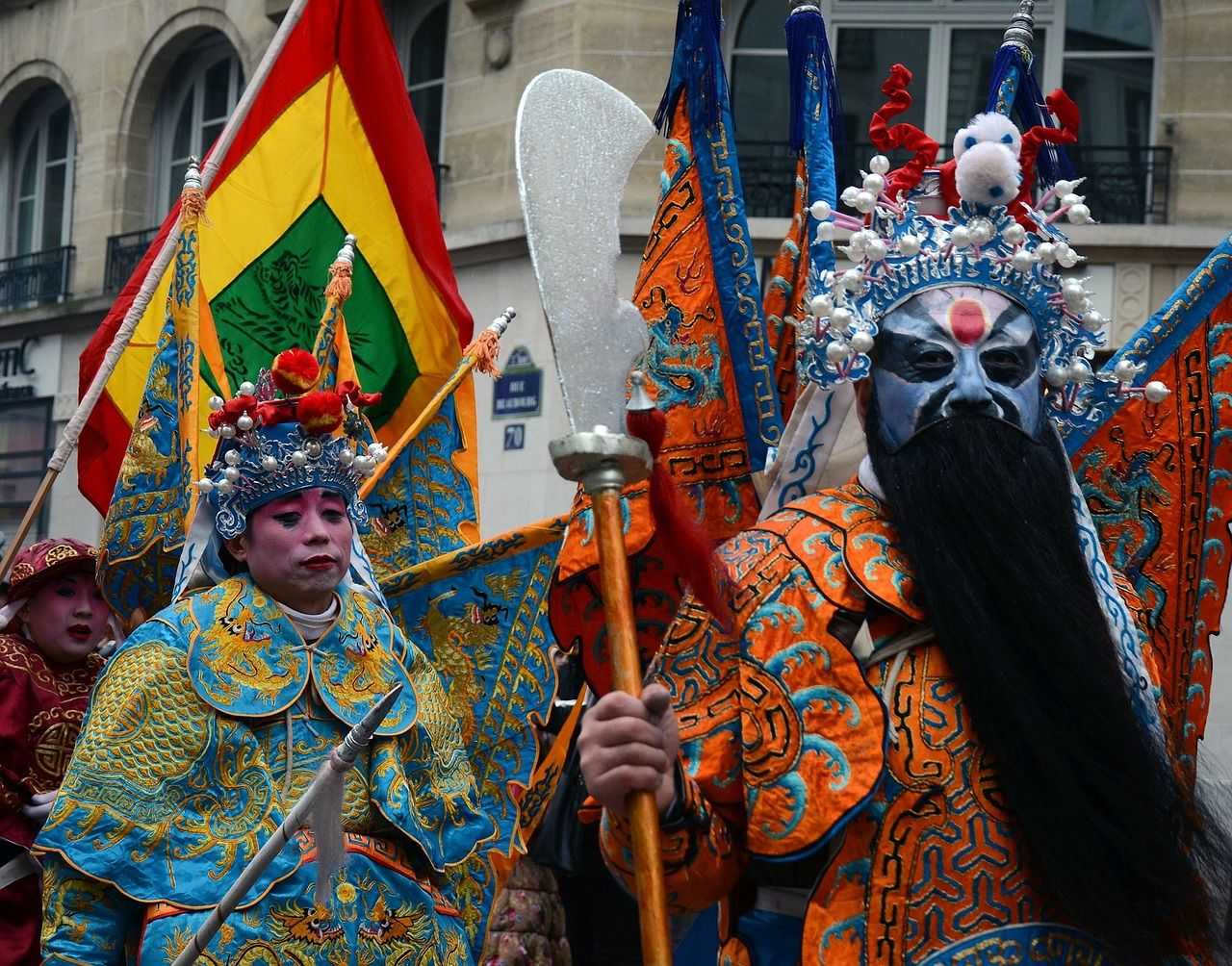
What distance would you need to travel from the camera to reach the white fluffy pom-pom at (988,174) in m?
3.18

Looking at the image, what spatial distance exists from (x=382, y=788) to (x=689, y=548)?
1981 millimetres

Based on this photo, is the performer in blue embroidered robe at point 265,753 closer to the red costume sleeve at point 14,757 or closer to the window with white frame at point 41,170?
the red costume sleeve at point 14,757

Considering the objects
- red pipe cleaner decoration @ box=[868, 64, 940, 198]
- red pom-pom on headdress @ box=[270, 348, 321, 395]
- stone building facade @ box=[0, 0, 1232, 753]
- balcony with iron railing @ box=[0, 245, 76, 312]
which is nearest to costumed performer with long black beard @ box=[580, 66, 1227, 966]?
red pipe cleaner decoration @ box=[868, 64, 940, 198]

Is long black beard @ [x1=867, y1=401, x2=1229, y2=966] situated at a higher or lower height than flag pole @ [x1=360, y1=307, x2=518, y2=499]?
lower

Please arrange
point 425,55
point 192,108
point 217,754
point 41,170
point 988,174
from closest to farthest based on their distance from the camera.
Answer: point 988,174 < point 217,754 < point 425,55 < point 192,108 < point 41,170

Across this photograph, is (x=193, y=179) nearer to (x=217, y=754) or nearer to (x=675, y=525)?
(x=217, y=754)

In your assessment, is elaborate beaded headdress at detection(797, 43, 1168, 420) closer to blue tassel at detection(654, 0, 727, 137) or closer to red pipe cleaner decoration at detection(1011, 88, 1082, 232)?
red pipe cleaner decoration at detection(1011, 88, 1082, 232)

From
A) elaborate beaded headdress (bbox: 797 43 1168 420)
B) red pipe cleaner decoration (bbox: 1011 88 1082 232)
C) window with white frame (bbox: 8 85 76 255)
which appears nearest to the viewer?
elaborate beaded headdress (bbox: 797 43 1168 420)

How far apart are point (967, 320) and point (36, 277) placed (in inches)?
614

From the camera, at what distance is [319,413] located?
15.9ft

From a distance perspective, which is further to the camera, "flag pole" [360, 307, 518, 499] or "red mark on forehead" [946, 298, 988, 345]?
"flag pole" [360, 307, 518, 499]

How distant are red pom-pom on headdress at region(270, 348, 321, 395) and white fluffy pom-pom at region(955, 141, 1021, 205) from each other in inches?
85.0

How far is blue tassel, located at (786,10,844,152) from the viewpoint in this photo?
407cm

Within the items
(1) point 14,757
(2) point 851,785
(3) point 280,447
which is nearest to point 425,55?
(1) point 14,757
